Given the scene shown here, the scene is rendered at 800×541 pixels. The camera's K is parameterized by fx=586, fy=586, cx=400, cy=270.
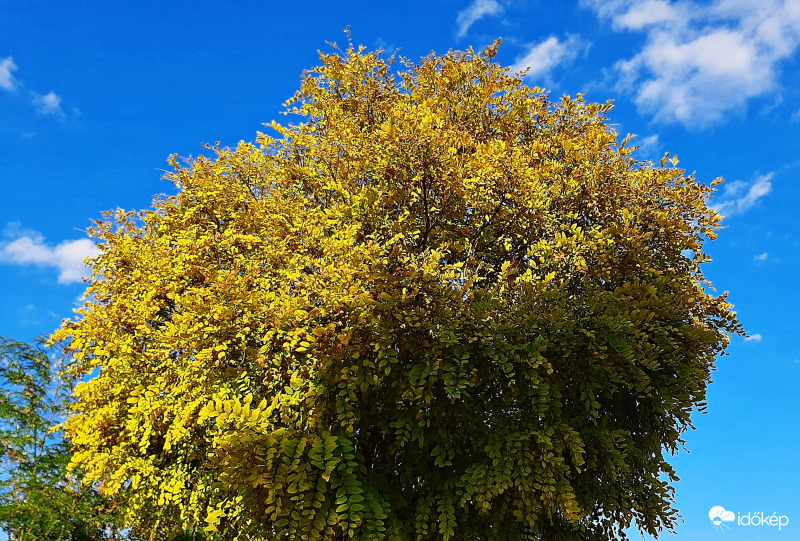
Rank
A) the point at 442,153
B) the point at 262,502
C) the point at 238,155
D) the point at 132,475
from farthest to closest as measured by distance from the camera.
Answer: the point at 238,155, the point at 132,475, the point at 442,153, the point at 262,502

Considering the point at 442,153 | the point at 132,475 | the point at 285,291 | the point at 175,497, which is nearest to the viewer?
the point at 285,291

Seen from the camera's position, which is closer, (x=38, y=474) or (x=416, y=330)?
(x=416, y=330)

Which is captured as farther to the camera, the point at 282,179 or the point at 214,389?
the point at 282,179

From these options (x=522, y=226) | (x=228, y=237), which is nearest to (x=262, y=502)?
(x=228, y=237)

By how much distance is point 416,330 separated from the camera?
22.9ft

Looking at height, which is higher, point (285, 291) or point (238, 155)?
point (238, 155)

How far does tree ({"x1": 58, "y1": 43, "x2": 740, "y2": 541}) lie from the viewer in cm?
655

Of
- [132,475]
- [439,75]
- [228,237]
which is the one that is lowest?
[132,475]

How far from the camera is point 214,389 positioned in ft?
27.0

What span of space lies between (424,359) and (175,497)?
5.63 meters

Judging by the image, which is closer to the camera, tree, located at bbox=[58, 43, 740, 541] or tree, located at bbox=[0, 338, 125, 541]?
tree, located at bbox=[58, 43, 740, 541]

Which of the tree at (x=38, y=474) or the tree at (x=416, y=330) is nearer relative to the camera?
the tree at (x=416, y=330)

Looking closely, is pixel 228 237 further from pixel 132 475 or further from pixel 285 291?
pixel 132 475

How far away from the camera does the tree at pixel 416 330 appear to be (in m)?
6.55
